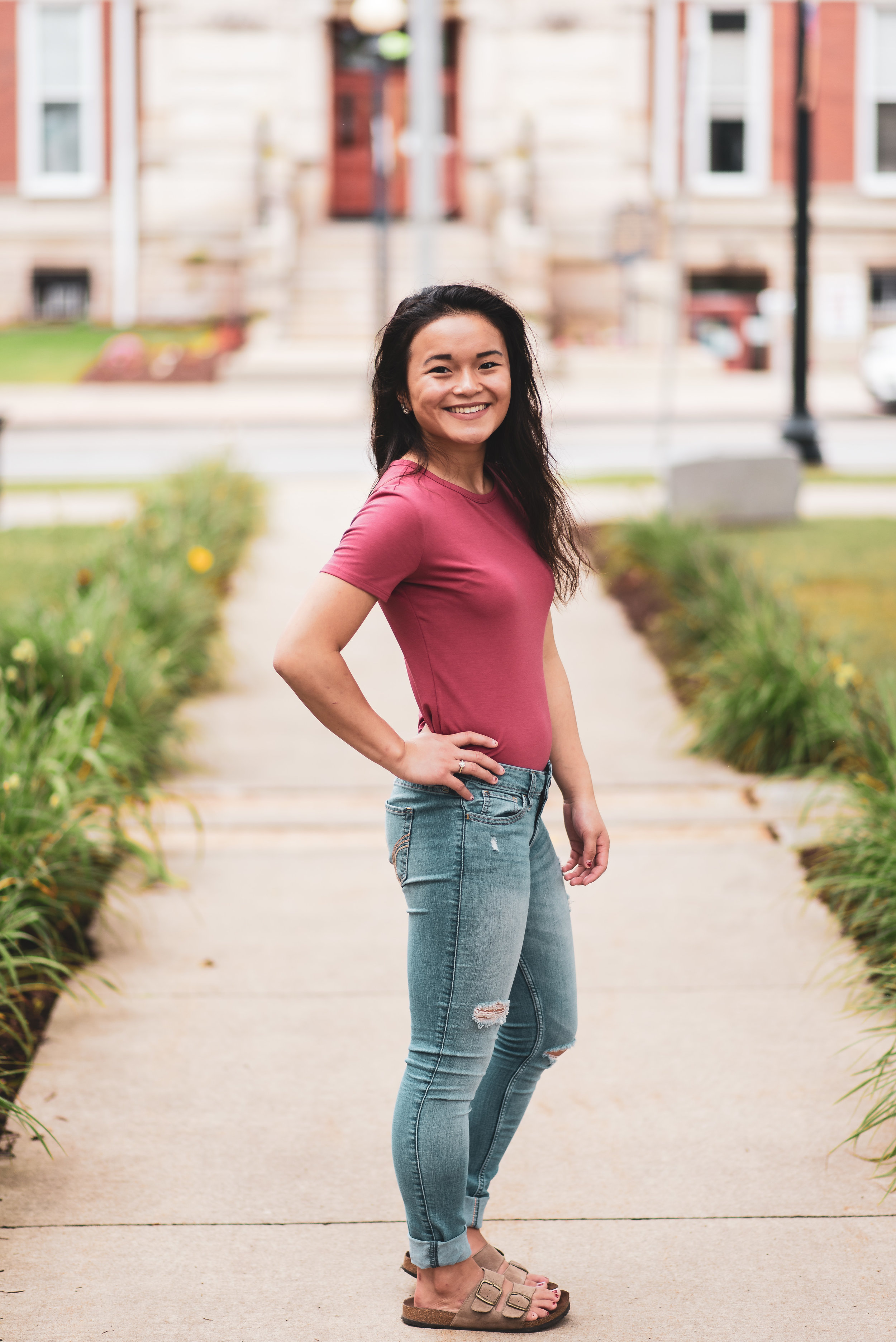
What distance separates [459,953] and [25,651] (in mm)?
3299

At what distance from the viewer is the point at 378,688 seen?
25.0 ft

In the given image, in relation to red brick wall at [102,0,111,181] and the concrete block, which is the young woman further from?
red brick wall at [102,0,111,181]

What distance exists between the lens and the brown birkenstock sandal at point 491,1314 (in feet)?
9.32

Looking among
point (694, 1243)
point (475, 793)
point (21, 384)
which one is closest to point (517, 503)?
point (475, 793)

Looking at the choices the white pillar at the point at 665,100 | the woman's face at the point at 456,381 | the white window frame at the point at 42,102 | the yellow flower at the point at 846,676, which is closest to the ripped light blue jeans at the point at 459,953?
the woman's face at the point at 456,381

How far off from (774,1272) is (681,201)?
9.35 m

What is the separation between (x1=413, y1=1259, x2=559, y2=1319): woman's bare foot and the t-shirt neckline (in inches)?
52.2

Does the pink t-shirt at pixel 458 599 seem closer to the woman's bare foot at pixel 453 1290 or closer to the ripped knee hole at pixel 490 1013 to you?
the ripped knee hole at pixel 490 1013

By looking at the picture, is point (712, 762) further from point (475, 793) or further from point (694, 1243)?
point (475, 793)

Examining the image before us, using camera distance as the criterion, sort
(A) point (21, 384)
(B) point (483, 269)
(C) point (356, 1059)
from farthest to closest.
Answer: (B) point (483, 269)
(A) point (21, 384)
(C) point (356, 1059)

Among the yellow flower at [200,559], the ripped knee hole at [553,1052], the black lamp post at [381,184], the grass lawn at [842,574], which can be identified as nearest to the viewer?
the ripped knee hole at [553,1052]

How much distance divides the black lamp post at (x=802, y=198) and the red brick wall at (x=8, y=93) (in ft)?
60.2

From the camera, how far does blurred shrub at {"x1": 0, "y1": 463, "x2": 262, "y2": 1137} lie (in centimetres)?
427

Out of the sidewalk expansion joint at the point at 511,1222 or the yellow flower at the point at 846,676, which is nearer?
the sidewalk expansion joint at the point at 511,1222
